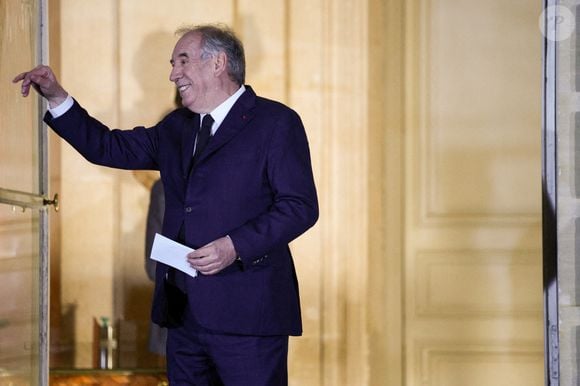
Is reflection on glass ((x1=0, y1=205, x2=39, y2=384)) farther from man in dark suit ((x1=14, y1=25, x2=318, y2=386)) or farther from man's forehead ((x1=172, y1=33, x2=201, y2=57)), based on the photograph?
man's forehead ((x1=172, y1=33, x2=201, y2=57))

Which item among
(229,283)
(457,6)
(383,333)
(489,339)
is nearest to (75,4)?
(457,6)

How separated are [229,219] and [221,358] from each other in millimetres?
402

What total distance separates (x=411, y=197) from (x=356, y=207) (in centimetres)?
37

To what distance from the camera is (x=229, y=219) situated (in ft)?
9.58

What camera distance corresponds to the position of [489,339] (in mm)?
Result: 5504

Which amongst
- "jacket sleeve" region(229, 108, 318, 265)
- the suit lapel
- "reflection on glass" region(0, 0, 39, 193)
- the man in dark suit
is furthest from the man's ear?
"reflection on glass" region(0, 0, 39, 193)

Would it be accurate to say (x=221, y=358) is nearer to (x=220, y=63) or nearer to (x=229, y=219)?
(x=229, y=219)

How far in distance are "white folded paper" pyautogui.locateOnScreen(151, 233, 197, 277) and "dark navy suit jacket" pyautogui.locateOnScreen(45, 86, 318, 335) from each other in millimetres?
115

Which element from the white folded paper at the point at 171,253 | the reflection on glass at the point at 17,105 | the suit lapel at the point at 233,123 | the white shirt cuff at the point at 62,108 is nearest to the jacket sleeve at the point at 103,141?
the white shirt cuff at the point at 62,108

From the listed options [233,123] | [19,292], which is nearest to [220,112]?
[233,123]

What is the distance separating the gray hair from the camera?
10.1ft

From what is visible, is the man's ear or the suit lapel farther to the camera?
the man's ear

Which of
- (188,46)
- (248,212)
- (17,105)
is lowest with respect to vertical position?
(248,212)

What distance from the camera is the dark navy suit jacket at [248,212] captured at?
286 cm
